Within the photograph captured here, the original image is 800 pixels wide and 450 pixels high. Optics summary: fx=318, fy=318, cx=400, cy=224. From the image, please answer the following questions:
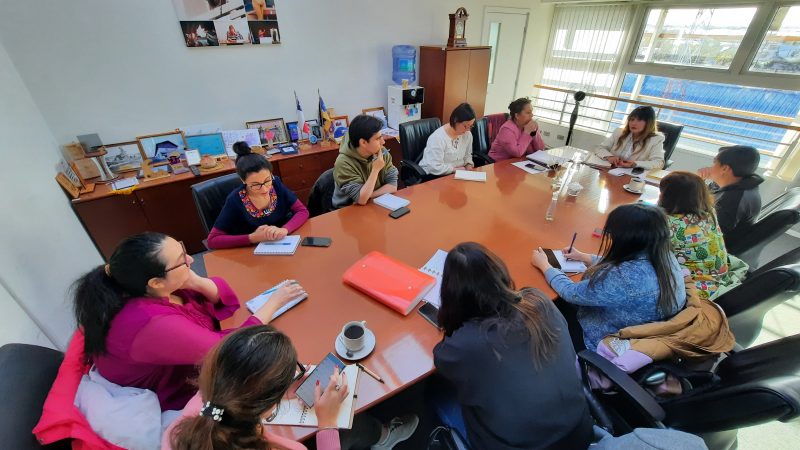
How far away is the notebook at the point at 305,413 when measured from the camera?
0.91 metres

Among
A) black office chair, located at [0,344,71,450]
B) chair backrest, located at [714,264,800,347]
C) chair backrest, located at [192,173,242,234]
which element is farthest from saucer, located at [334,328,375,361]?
chair backrest, located at [714,264,800,347]

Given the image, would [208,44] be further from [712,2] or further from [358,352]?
[712,2]

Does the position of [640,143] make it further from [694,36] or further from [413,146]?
[694,36]

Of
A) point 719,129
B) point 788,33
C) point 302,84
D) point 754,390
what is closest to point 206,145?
point 302,84

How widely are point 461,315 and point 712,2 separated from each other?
207 inches

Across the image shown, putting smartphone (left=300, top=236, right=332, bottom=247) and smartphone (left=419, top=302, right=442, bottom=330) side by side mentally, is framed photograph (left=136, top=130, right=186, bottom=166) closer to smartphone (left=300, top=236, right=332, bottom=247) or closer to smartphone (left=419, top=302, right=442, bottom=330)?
smartphone (left=300, top=236, right=332, bottom=247)

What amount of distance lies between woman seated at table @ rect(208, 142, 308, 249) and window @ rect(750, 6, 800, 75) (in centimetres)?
514

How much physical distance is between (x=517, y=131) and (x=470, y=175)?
2.90ft

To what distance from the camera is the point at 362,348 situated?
3.59 ft

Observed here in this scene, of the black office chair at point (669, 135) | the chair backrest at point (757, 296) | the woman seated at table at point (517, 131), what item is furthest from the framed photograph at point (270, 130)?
the black office chair at point (669, 135)

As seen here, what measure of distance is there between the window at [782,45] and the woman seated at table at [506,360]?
4.77 meters

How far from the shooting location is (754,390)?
805 millimetres

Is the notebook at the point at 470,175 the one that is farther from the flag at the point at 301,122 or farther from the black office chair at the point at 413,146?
the flag at the point at 301,122

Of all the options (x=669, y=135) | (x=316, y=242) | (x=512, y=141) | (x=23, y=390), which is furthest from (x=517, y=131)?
(x=23, y=390)
